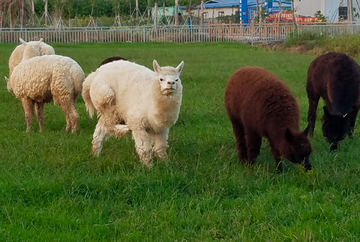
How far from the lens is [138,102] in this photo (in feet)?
22.8


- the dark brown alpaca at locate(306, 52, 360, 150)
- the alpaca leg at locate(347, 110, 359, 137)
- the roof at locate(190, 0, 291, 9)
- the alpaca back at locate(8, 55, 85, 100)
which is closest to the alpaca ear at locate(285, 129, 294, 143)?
the dark brown alpaca at locate(306, 52, 360, 150)

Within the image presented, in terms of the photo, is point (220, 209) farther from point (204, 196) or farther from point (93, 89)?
point (93, 89)

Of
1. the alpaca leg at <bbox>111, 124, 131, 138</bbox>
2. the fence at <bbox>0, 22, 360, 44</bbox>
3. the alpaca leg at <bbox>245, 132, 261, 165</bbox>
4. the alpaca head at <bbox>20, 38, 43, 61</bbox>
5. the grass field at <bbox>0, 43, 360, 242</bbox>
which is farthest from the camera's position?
the fence at <bbox>0, 22, 360, 44</bbox>

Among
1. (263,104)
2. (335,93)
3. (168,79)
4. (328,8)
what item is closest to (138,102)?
(168,79)

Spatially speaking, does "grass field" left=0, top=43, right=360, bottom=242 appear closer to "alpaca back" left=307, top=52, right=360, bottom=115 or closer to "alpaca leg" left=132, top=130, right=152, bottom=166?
"alpaca leg" left=132, top=130, right=152, bottom=166

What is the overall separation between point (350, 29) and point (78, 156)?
27.4 metres

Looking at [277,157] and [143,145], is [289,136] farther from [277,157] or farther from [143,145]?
[143,145]

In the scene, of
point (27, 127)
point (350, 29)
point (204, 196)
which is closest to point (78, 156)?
point (204, 196)

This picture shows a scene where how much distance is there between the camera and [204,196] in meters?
5.69

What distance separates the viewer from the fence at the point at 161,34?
34684 mm

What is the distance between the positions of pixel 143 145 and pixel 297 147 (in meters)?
1.89

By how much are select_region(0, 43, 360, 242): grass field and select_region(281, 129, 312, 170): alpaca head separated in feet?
0.74

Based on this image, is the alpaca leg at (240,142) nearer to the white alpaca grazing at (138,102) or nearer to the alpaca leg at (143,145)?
the white alpaca grazing at (138,102)

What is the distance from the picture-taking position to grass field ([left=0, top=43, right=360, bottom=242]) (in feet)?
15.7
